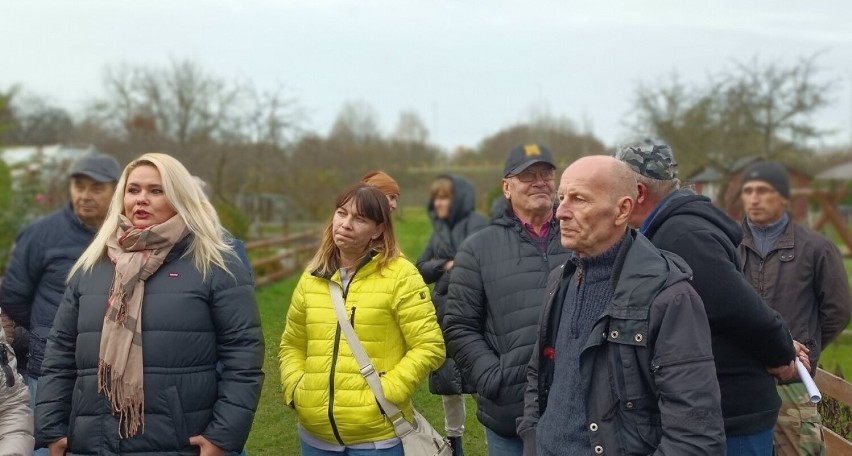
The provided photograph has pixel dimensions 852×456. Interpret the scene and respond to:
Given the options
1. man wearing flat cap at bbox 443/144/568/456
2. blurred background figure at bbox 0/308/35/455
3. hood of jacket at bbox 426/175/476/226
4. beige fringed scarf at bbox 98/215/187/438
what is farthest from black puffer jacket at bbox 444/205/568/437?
hood of jacket at bbox 426/175/476/226

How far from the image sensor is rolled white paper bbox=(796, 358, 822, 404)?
2892mm

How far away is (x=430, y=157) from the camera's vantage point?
50156mm

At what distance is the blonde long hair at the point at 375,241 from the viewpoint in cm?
361

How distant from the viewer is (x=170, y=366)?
10.0 feet

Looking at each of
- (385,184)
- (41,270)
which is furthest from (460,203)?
(41,270)

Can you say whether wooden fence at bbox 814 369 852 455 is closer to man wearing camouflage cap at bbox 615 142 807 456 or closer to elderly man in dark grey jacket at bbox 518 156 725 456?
man wearing camouflage cap at bbox 615 142 807 456

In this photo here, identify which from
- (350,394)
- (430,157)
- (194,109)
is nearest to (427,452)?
(350,394)

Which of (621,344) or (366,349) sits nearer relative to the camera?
(621,344)

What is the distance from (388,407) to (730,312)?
1.37 metres

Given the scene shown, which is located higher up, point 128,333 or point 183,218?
point 183,218

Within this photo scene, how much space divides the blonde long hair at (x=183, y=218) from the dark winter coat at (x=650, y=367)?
4.89 ft

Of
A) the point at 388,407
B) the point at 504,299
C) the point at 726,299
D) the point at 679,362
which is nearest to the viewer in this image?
the point at 679,362

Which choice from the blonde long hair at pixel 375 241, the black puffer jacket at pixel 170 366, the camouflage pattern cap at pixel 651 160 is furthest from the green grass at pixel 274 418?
the camouflage pattern cap at pixel 651 160

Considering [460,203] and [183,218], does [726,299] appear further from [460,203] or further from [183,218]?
[460,203]
